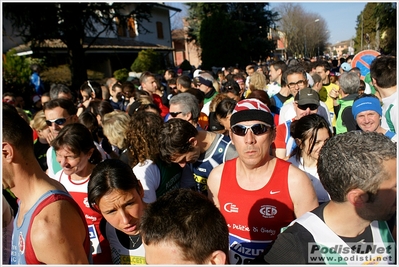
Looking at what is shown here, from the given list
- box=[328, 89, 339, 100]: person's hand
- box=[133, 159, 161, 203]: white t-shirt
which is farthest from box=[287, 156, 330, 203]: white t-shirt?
box=[328, 89, 339, 100]: person's hand

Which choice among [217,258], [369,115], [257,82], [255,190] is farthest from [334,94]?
[217,258]

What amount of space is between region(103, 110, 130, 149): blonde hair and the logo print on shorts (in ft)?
6.34

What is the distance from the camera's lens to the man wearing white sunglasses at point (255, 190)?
2119 mm

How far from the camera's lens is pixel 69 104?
13.6 ft

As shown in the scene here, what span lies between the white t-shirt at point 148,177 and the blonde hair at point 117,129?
34.0 inches

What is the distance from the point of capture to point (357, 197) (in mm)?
1480

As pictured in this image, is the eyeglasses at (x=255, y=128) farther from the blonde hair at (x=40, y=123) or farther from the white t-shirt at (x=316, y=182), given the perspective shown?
the blonde hair at (x=40, y=123)

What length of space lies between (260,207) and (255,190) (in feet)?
0.37

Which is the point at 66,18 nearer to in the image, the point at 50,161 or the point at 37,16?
the point at 37,16

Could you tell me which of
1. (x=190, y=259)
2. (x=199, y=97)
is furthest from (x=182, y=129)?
(x=199, y=97)

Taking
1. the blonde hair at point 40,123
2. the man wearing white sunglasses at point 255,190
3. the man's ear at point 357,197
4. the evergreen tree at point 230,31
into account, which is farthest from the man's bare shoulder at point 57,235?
the evergreen tree at point 230,31

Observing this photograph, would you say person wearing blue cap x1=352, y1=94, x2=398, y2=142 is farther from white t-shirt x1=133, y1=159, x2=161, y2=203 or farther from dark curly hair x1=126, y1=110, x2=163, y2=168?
white t-shirt x1=133, y1=159, x2=161, y2=203

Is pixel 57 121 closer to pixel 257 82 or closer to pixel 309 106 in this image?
pixel 309 106

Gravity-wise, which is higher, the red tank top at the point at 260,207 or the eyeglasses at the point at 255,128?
the eyeglasses at the point at 255,128
